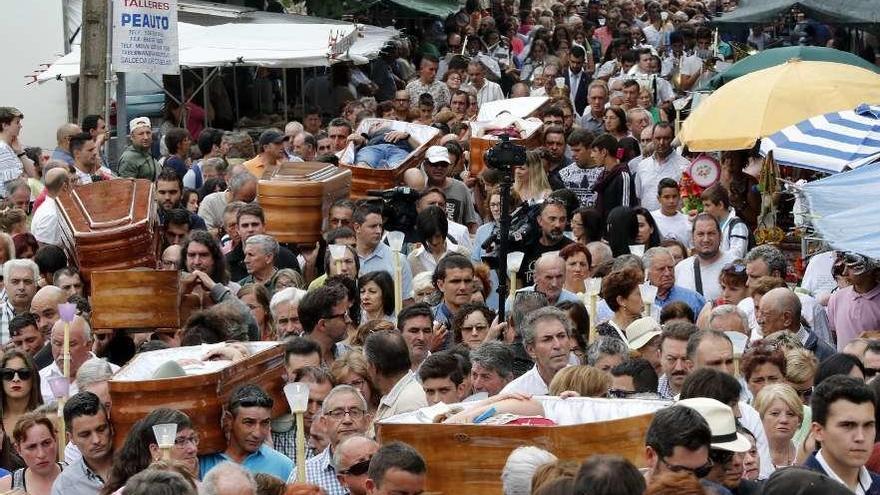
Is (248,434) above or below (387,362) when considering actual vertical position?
below

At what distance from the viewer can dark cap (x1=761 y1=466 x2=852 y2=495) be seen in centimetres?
703

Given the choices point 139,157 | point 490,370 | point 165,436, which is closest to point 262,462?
point 165,436

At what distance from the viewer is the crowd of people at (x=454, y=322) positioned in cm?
848

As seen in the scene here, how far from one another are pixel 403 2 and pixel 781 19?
7.45 meters

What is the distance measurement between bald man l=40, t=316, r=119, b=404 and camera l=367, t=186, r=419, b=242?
3.38 m

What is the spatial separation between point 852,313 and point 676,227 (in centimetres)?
324

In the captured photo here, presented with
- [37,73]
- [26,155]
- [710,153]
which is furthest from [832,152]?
[37,73]

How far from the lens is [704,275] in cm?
1401

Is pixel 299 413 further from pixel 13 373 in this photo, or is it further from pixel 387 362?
pixel 13 373

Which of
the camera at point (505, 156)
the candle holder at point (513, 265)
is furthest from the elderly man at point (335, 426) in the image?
the camera at point (505, 156)

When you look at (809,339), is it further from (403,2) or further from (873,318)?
(403,2)

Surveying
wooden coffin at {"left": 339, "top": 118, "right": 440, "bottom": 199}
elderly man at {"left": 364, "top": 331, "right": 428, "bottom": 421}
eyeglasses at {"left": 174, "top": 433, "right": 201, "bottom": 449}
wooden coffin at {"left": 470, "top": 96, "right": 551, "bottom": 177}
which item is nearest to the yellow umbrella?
wooden coffin at {"left": 470, "top": 96, "right": 551, "bottom": 177}

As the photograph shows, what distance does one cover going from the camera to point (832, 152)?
593 inches

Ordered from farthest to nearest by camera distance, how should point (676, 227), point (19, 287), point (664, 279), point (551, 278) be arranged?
point (676, 227)
point (19, 287)
point (664, 279)
point (551, 278)
